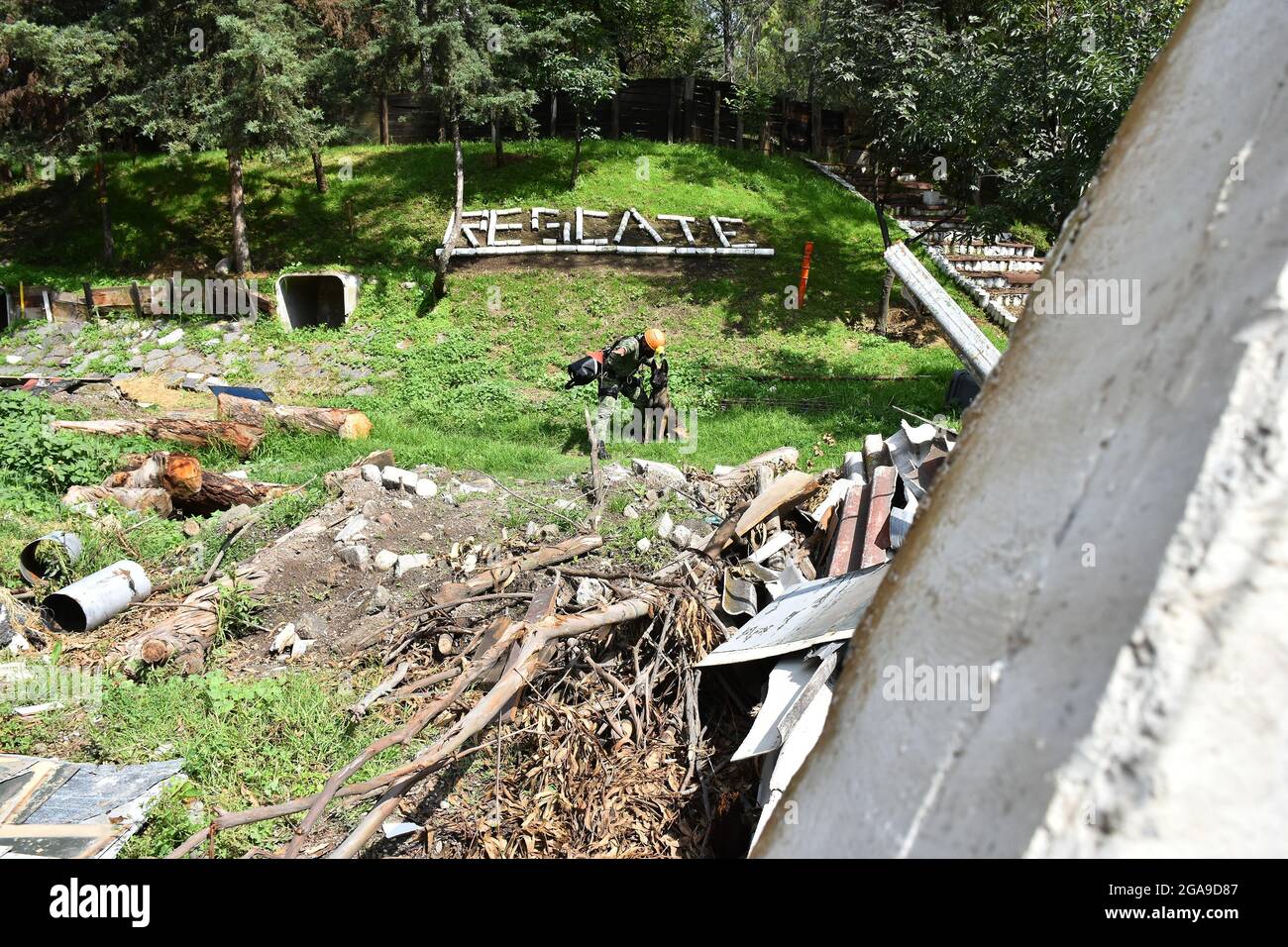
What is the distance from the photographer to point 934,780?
4.14ft

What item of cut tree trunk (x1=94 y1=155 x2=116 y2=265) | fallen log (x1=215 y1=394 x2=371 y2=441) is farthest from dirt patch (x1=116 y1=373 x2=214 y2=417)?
cut tree trunk (x1=94 y1=155 x2=116 y2=265)

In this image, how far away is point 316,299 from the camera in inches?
635

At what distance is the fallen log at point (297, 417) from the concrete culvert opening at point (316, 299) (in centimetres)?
486

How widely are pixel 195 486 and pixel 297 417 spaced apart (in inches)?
82.4

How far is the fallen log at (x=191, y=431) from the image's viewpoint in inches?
384

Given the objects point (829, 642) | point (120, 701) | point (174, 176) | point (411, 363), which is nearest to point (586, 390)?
point (411, 363)

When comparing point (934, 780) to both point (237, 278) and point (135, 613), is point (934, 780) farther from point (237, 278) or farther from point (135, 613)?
point (237, 278)

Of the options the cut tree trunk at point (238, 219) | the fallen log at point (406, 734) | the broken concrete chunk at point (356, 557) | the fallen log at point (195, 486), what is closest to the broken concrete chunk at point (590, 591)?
the fallen log at point (406, 734)

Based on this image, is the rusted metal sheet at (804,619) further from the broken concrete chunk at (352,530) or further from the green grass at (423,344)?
the broken concrete chunk at (352,530)

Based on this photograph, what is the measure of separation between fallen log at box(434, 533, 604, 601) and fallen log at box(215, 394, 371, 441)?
485 cm

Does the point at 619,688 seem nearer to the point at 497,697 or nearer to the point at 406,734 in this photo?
the point at 497,697

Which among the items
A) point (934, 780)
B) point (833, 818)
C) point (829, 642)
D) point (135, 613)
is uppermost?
point (934, 780)

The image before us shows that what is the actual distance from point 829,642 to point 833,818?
2.31 metres

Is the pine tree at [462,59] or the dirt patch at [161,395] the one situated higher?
the pine tree at [462,59]
